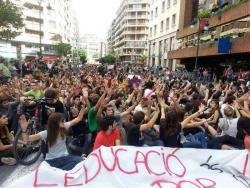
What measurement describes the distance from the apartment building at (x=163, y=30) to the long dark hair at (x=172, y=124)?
44497 millimetres

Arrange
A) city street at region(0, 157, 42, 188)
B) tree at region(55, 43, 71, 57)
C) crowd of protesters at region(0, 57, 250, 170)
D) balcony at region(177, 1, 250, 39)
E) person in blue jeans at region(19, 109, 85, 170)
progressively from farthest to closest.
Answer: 1. tree at region(55, 43, 71, 57)
2. balcony at region(177, 1, 250, 39)
3. city street at region(0, 157, 42, 188)
4. crowd of protesters at region(0, 57, 250, 170)
5. person in blue jeans at region(19, 109, 85, 170)

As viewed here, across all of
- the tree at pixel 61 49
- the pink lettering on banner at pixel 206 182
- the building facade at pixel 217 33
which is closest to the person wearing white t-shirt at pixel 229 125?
the pink lettering on banner at pixel 206 182

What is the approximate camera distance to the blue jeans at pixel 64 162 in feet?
17.6

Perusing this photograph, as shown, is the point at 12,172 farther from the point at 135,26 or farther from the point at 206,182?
the point at 135,26

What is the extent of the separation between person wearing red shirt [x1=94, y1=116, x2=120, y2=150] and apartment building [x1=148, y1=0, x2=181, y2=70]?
44816 millimetres

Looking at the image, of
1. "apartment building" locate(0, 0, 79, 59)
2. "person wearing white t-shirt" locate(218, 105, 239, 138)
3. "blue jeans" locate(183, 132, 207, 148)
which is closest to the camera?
"blue jeans" locate(183, 132, 207, 148)

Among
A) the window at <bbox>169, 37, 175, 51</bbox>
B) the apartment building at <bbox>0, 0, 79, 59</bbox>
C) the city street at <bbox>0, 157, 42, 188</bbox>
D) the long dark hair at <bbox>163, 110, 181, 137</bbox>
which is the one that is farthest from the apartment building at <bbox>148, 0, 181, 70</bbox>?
the long dark hair at <bbox>163, 110, 181, 137</bbox>

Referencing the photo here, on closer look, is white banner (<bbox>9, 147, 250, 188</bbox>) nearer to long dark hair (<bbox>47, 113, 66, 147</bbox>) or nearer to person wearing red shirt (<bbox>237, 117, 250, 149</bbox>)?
person wearing red shirt (<bbox>237, 117, 250, 149</bbox>)

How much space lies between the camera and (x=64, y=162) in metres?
5.49

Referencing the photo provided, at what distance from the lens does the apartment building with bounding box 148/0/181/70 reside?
5582cm

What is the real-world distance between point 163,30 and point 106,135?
5832 centimetres

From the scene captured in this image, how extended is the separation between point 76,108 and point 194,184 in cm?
447

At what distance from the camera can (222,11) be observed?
30172 mm

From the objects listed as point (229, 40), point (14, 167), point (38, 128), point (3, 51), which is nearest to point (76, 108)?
point (38, 128)
